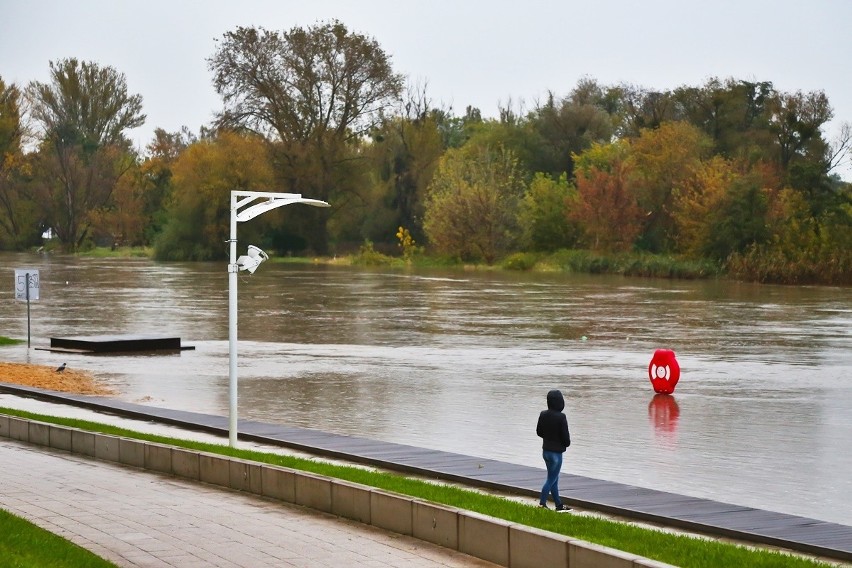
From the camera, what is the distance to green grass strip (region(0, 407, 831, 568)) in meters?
8.16

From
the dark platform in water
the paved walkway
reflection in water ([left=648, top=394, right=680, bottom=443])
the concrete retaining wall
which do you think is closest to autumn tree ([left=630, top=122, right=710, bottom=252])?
the dark platform in water

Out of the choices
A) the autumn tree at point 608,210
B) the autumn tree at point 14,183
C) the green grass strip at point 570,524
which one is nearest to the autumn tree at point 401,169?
the autumn tree at point 608,210

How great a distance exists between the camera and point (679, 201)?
77.0 meters

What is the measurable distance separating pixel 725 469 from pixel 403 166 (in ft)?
288

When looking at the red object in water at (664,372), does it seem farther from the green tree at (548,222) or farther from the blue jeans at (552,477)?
the green tree at (548,222)

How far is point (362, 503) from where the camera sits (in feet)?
33.0

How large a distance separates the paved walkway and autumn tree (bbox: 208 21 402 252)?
87.0 m

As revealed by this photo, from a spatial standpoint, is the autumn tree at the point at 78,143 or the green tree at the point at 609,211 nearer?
the green tree at the point at 609,211

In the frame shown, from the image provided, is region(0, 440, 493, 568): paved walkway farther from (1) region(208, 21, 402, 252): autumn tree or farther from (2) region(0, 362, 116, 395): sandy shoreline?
(1) region(208, 21, 402, 252): autumn tree

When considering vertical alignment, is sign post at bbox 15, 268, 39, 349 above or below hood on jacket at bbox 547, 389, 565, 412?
above

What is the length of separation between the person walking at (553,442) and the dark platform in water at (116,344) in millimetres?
17588

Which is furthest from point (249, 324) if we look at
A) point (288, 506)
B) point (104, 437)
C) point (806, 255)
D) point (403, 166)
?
point (403, 166)

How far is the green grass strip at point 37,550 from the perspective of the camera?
25.1ft


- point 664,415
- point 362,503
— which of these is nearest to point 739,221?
point 664,415
